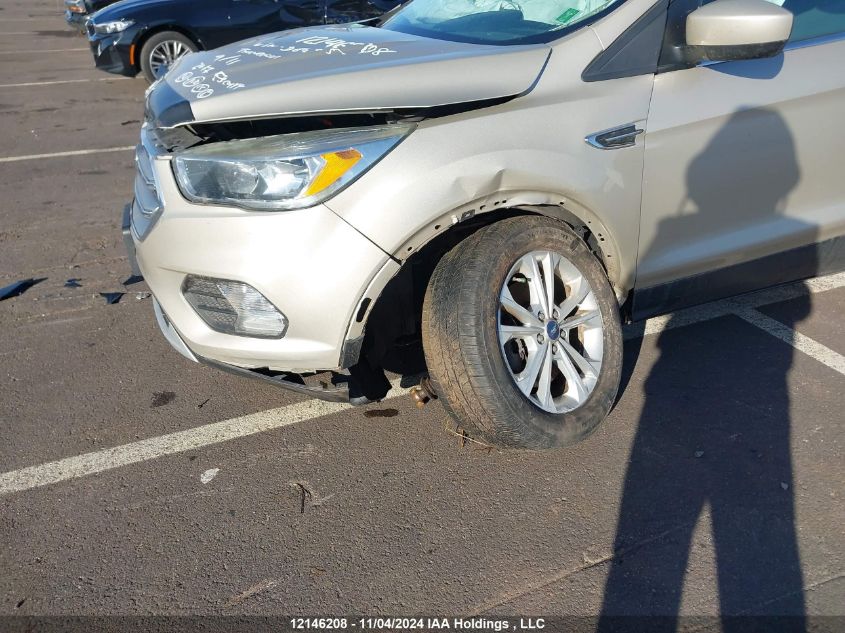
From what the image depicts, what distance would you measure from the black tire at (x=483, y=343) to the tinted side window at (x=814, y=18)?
1.48 metres

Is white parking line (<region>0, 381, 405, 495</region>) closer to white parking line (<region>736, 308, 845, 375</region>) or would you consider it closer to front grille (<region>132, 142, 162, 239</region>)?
front grille (<region>132, 142, 162, 239</region>)

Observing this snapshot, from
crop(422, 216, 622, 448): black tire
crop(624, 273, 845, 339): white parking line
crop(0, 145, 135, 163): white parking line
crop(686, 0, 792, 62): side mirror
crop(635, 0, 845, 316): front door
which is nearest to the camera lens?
crop(422, 216, 622, 448): black tire

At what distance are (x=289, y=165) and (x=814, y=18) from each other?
2413 mm

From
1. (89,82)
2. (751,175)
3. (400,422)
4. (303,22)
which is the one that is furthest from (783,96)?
(89,82)

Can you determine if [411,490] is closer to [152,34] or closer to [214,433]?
[214,433]

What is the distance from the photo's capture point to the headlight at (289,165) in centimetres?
257

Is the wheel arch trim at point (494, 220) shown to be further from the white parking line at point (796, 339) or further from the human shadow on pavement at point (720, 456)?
the white parking line at point (796, 339)

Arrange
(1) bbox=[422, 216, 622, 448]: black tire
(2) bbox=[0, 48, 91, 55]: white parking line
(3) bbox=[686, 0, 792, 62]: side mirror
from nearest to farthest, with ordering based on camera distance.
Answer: (1) bbox=[422, 216, 622, 448]: black tire
(3) bbox=[686, 0, 792, 62]: side mirror
(2) bbox=[0, 48, 91, 55]: white parking line

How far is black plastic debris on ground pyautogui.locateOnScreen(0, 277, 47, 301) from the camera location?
4.46 metres

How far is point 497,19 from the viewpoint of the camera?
→ 342cm

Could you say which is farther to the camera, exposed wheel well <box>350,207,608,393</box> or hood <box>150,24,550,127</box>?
exposed wheel well <box>350,207,608,393</box>

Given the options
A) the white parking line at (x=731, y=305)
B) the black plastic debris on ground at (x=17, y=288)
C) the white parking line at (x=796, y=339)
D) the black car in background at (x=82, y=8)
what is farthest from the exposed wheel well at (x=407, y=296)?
the black car in background at (x=82, y=8)

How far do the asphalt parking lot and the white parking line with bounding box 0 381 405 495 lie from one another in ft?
0.04

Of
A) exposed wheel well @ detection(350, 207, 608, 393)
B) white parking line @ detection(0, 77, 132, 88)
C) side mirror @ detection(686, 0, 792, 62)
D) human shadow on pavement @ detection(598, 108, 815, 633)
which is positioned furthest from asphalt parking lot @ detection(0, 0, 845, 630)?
white parking line @ detection(0, 77, 132, 88)
